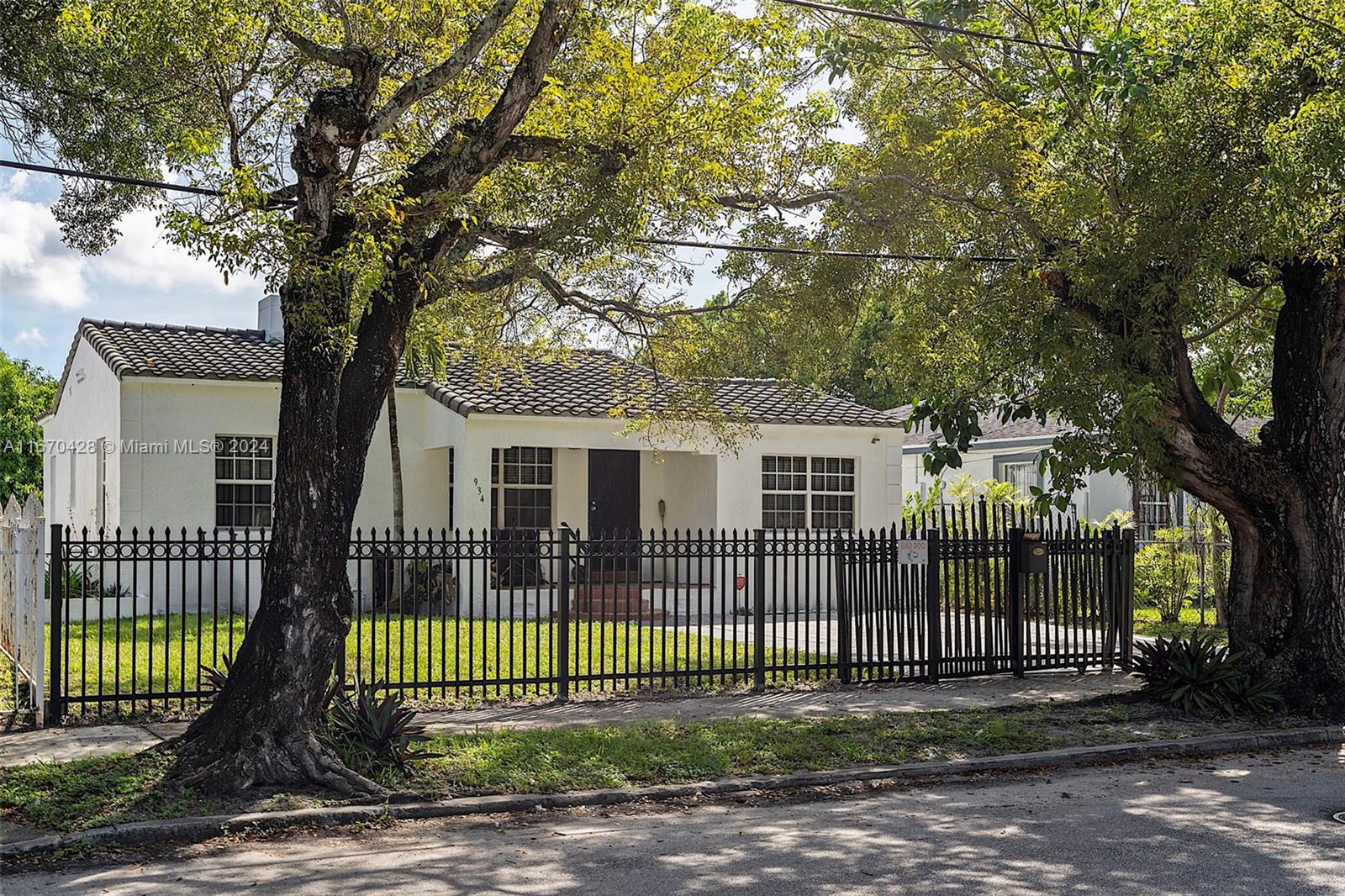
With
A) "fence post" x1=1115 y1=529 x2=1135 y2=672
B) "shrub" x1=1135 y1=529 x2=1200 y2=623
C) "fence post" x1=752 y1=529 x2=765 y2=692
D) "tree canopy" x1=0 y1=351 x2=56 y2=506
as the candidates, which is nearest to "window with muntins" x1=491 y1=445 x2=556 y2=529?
"fence post" x1=752 y1=529 x2=765 y2=692

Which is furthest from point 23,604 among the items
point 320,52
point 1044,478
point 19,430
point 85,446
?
point 19,430

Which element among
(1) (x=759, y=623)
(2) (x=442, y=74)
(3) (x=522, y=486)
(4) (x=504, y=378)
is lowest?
(1) (x=759, y=623)

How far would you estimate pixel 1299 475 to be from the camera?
12000mm

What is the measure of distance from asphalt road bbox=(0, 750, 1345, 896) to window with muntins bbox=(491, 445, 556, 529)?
46.0 feet

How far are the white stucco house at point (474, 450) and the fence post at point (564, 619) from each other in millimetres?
5802

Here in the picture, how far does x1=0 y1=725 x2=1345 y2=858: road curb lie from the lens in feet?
24.7

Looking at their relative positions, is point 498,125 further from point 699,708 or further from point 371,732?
point 699,708

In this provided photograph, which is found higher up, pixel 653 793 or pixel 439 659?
pixel 439 659

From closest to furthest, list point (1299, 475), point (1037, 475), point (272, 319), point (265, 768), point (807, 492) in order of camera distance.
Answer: point (265, 768) < point (1299, 475) < point (272, 319) < point (807, 492) < point (1037, 475)

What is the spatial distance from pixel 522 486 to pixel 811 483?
5168mm

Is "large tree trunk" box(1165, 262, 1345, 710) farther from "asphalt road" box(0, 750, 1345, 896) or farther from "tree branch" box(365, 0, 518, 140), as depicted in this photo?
"tree branch" box(365, 0, 518, 140)

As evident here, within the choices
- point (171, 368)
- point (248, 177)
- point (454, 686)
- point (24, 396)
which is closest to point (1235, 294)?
point (454, 686)

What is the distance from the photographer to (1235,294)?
50.6 feet

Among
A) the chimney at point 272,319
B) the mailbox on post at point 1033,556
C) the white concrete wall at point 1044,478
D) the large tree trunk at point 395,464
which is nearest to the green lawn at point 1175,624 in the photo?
the white concrete wall at point 1044,478
